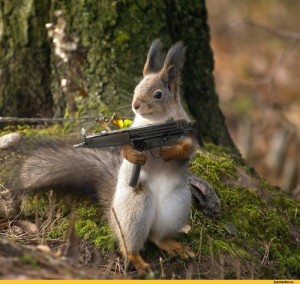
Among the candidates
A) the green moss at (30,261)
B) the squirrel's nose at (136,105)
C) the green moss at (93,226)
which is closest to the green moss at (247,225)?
the green moss at (93,226)

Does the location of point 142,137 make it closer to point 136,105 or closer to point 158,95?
point 136,105

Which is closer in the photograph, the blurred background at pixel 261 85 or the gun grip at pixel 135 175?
the gun grip at pixel 135 175

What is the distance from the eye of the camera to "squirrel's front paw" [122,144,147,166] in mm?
3648

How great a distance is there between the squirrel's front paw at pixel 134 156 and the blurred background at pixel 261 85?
5.31 m

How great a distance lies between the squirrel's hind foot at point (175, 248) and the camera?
154 inches

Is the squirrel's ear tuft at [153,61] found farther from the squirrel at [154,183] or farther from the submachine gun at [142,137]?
the submachine gun at [142,137]

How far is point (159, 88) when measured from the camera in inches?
152

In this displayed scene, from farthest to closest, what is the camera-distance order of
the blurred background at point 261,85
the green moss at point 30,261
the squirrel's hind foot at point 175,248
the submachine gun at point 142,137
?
the blurred background at point 261,85
the squirrel's hind foot at point 175,248
the submachine gun at point 142,137
the green moss at point 30,261

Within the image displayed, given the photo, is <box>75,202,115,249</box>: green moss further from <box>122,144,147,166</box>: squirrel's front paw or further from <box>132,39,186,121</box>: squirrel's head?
<box>132,39,186,121</box>: squirrel's head

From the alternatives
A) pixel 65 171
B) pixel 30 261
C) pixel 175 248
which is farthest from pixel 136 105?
pixel 30 261

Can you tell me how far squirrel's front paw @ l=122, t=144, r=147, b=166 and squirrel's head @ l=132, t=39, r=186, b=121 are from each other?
23cm

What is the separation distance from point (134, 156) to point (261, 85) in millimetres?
7025

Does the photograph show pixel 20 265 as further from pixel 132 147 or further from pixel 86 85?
pixel 86 85

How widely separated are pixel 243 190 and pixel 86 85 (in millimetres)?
1600
